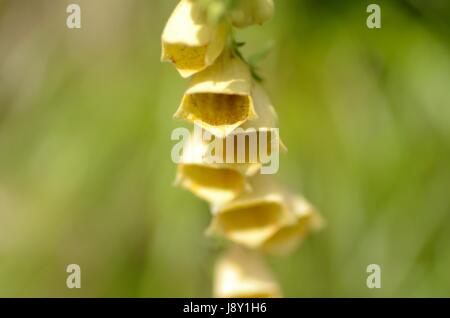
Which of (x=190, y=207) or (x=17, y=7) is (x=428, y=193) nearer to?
(x=190, y=207)

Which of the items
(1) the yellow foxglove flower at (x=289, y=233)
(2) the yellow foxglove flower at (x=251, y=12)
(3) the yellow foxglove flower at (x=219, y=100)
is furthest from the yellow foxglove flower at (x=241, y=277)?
(2) the yellow foxglove flower at (x=251, y=12)

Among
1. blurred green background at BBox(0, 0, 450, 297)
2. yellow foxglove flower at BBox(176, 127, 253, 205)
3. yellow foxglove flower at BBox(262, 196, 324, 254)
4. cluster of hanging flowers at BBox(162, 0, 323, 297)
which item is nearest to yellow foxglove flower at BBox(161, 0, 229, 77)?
cluster of hanging flowers at BBox(162, 0, 323, 297)

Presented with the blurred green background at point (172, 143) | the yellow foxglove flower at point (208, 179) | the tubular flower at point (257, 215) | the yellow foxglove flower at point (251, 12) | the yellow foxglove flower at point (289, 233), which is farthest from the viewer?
the blurred green background at point (172, 143)

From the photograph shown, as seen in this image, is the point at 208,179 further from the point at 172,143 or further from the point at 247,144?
the point at 172,143

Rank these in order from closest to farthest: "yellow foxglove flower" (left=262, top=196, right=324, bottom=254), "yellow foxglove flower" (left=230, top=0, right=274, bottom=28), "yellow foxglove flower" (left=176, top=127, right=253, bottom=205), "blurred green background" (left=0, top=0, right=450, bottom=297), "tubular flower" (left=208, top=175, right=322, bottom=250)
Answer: "yellow foxglove flower" (left=230, top=0, right=274, bottom=28)
"yellow foxglove flower" (left=176, top=127, right=253, bottom=205)
"tubular flower" (left=208, top=175, right=322, bottom=250)
"yellow foxglove flower" (left=262, top=196, right=324, bottom=254)
"blurred green background" (left=0, top=0, right=450, bottom=297)

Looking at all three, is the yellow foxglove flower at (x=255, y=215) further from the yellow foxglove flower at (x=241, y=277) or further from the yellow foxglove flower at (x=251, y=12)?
the yellow foxglove flower at (x=251, y=12)

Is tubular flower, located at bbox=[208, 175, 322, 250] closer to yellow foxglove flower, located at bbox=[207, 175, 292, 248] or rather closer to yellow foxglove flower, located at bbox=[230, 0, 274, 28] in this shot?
yellow foxglove flower, located at bbox=[207, 175, 292, 248]

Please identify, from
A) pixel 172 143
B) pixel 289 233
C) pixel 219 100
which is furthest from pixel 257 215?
pixel 172 143

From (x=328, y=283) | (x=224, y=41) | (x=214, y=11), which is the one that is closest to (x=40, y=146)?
(x=328, y=283)
